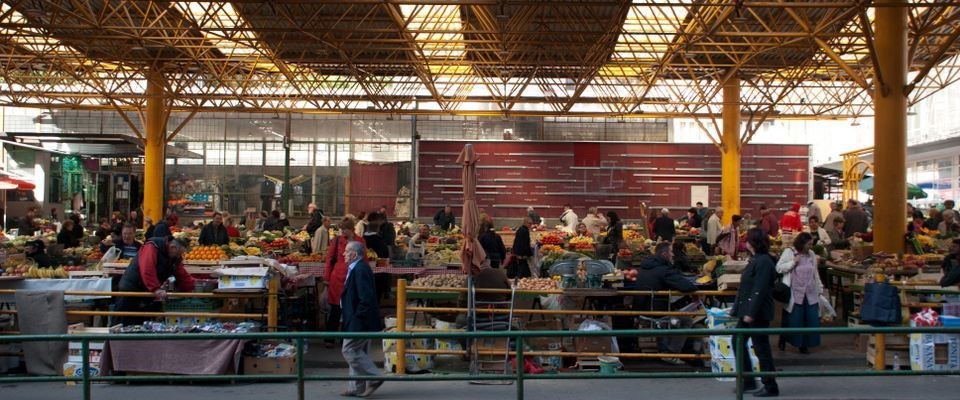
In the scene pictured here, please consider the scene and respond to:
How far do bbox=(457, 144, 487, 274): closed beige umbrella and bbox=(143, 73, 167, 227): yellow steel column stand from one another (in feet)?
68.6

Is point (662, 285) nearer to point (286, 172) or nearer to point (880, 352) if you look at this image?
point (880, 352)

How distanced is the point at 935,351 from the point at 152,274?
893cm

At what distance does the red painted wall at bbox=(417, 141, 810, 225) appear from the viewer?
31.5 m

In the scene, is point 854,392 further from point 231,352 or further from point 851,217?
point 851,217

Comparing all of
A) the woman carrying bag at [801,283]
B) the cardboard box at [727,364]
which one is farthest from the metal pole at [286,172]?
the cardboard box at [727,364]

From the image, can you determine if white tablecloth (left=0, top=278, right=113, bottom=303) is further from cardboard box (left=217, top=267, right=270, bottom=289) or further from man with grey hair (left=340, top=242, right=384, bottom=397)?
man with grey hair (left=340, top=242, right=384, bottom=397)

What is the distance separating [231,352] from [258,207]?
26.4 metres

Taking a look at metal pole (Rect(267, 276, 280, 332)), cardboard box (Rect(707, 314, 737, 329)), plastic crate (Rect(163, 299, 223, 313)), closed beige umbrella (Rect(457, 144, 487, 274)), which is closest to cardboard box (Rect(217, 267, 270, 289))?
metal pole (Rect(267, 276, 280, 332))

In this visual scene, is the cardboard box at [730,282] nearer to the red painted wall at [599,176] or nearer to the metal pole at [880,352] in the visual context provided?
the metal pole at [880,352]

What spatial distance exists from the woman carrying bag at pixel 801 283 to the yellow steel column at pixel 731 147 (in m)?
19.9

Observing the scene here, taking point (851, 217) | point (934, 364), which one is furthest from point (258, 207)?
point (934, 364)

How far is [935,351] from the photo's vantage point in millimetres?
8930

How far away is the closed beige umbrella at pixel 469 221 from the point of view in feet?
29.7

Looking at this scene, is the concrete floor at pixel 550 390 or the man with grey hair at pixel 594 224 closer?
the concrete floor at pixel 550 390
